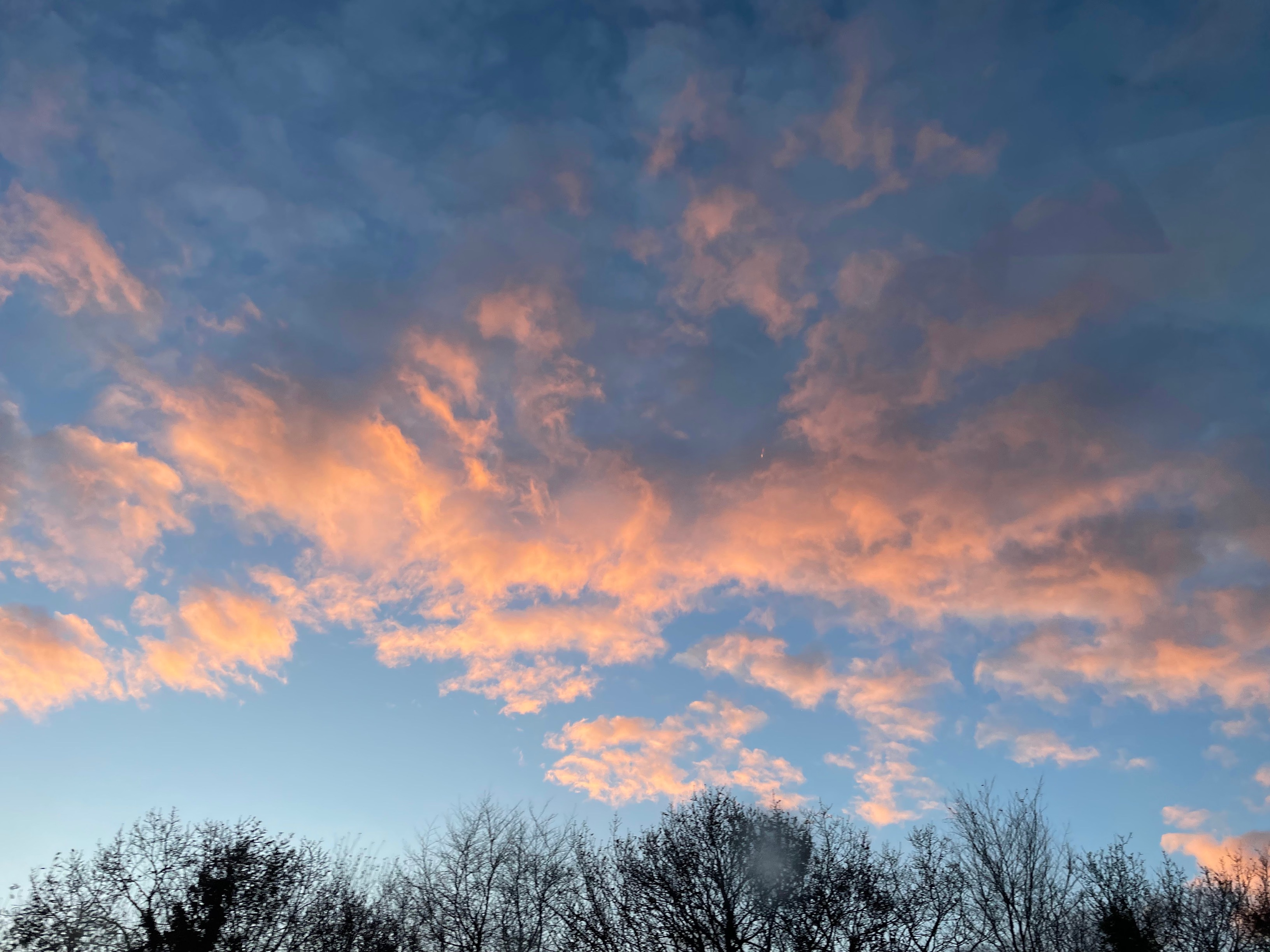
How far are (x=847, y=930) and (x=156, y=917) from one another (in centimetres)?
3218

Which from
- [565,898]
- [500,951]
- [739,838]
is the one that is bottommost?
[500,951]

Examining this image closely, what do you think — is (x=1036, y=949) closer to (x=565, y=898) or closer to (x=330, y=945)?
(x=565, y=898)

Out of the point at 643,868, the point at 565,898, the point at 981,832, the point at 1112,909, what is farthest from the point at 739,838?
the point at 1112,909

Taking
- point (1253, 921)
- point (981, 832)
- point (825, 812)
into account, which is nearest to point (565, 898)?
point (825, 812)

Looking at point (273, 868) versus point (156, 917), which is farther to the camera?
point (273, 868)

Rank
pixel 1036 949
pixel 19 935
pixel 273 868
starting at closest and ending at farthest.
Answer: pixel 19 935 → pixel 1036 949 → pixel 273 868

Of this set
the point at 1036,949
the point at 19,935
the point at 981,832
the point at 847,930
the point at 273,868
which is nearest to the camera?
the point at 847,930

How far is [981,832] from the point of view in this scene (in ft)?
128

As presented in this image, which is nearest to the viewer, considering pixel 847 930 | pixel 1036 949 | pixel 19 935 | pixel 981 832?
pixel 847 930

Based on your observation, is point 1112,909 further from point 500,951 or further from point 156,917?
point 156,917

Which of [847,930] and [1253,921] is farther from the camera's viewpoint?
[1253,921]

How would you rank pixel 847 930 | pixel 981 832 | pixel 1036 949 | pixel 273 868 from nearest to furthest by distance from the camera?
pixel 847 930
pixel 1036 949
pixel 273 868
pixel 981 832

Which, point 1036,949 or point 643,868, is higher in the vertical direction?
point 643,868

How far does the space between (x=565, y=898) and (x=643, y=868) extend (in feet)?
23.9
